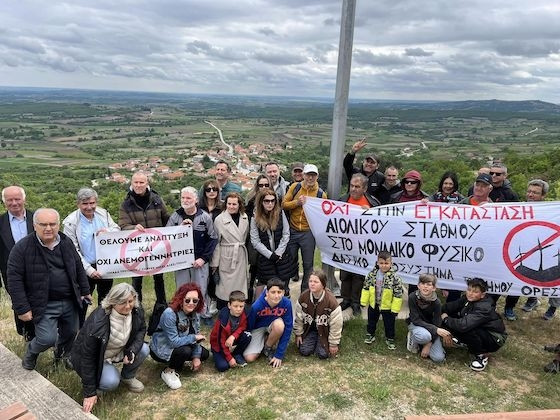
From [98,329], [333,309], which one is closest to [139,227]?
[98,329]

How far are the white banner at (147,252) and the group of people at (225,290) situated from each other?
0.14 metres

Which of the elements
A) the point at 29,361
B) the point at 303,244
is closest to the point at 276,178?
the point at 303,244

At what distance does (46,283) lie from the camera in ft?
14.8

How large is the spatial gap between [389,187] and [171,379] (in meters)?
4.28

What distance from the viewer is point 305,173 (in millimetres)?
6242

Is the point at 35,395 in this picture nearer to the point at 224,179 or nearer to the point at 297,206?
the point at 224,179

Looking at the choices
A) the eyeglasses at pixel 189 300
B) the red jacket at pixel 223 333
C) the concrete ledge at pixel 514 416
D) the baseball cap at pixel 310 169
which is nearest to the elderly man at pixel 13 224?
the eyeglasses at pixel 189 300

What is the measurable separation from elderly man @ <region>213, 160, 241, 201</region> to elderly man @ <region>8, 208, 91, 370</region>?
2.11 metres

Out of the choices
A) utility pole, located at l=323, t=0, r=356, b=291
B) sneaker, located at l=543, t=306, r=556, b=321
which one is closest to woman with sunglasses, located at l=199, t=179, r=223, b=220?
utility pole, located at l=323, t=0, r=356, b=291

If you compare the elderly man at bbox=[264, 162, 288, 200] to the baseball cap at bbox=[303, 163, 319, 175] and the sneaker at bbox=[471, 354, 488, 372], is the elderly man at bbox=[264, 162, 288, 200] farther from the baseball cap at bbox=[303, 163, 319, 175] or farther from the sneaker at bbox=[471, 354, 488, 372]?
the sneaker at bbox=[471, 354, 488, 372]

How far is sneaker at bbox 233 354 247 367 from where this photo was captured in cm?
516

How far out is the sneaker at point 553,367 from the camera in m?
5.18

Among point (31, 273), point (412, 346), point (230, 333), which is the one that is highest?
point (31, 273)

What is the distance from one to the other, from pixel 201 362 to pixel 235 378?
56cm
